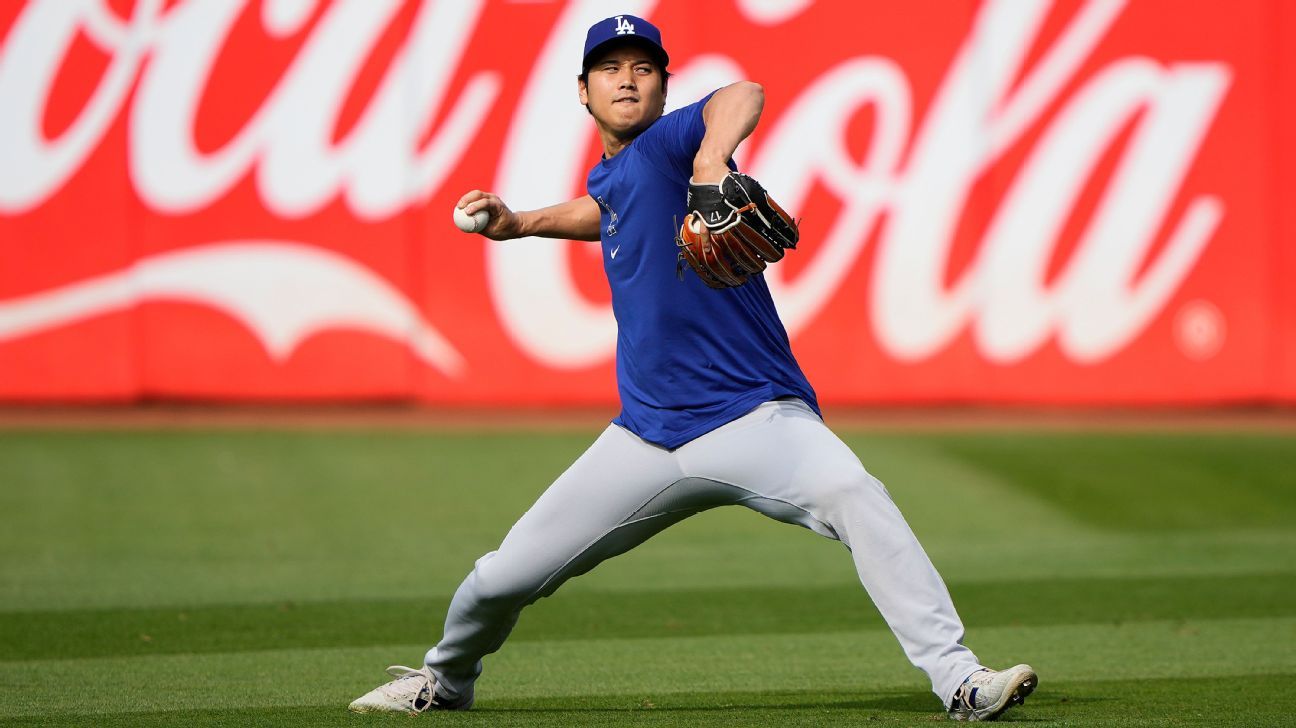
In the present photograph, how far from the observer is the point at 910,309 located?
567 inches

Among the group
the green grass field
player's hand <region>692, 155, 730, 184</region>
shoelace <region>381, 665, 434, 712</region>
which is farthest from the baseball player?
the green grass field

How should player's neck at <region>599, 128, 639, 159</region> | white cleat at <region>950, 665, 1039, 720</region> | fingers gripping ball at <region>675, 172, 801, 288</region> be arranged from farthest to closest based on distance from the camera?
player's neck at <region>599, 128, 639, 159</region> → white cleat at <region>950, 665, 1039, 720</region> → fingers gripping ball at <region>675, 172, 801, 288</region>

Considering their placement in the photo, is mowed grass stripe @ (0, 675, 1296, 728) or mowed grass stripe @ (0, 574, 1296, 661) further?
mowed grass stripe @ (0, 574, 1296, 661)

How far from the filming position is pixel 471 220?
16.1 ft

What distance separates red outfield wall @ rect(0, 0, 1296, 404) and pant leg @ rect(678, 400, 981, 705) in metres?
9.25

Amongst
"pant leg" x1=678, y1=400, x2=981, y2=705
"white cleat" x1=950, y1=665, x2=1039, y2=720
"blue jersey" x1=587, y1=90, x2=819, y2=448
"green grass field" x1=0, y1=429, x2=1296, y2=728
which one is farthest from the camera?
"green grass field" x1=0, y1=429, x2=1296, y2=728

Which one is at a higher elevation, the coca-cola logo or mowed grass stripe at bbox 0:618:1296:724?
the coca-cola logo

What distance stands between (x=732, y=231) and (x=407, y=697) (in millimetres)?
1879

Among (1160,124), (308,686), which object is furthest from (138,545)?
(1160,124)

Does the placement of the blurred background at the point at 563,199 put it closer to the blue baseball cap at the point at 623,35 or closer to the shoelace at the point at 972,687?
the blue baseball cap at the point at 623,35

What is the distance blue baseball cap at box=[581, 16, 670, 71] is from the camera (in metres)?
4.91

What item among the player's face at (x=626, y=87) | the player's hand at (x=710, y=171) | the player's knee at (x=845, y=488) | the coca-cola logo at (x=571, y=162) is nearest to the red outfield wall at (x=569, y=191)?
the coca-cola logo at (x=571, y=162)

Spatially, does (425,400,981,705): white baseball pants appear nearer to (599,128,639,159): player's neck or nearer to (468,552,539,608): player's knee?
(468,552,539,608): player's knee

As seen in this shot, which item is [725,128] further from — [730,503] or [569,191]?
[569,191]
